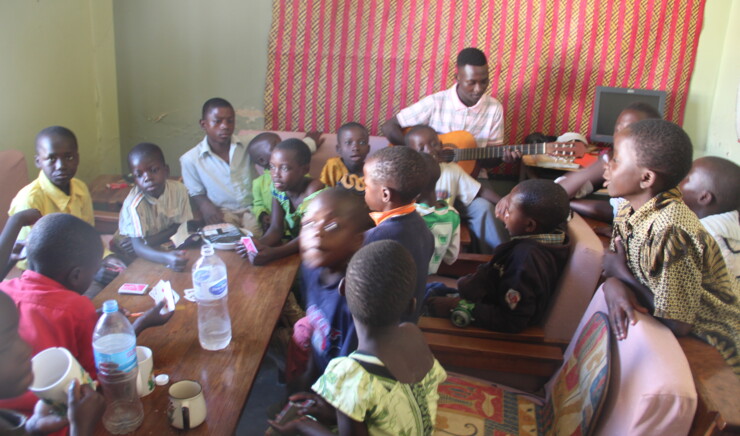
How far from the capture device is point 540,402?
6.61ft

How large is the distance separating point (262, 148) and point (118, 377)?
241 centimetres

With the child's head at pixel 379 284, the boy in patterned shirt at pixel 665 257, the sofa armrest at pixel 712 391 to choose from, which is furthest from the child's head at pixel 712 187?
the child's head at pixel 379 284

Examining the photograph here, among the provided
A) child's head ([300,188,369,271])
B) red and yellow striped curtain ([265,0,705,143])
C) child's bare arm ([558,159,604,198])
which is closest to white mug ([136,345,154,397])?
child's head ([300,188,369,271])

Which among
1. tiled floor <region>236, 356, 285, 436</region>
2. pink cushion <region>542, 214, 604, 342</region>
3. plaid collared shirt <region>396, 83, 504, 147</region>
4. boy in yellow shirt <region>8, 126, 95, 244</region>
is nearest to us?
pink cushion <region>542, 214, 604, 342</region>

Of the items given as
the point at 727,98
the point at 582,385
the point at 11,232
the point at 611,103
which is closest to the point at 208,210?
the point at 11,232

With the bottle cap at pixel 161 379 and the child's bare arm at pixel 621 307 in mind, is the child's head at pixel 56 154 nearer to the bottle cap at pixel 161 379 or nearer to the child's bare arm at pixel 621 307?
the bottle cap at pixel 161 379

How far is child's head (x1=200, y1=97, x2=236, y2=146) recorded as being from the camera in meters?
3.54

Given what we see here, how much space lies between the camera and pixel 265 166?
144 inches

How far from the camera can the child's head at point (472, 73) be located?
159 inches

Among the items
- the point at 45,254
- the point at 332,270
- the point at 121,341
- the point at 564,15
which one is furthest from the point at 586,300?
the point at 564,15

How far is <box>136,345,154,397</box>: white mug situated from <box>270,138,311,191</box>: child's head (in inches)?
58.0

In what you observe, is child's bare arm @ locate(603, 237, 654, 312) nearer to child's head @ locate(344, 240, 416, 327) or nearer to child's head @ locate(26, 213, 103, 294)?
child's head @ locate(344, 240, 416, 327)

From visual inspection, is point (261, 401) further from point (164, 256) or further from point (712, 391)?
point (712, 391)

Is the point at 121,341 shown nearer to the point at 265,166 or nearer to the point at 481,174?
the point at 265,166
